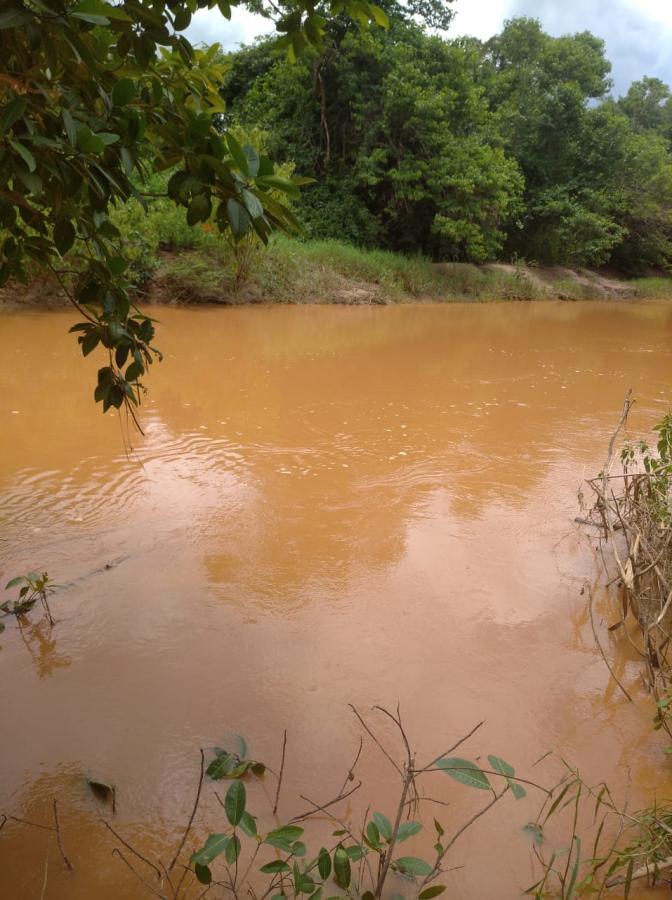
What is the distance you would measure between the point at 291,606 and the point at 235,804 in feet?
4.80

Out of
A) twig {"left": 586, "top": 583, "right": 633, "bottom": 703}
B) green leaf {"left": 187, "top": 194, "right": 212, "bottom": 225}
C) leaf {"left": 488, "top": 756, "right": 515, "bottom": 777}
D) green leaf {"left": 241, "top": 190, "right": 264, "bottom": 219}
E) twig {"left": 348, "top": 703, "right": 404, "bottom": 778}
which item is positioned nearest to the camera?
green leaf {"left": 241, "top": 190, "right": 264, "bottom": 219}

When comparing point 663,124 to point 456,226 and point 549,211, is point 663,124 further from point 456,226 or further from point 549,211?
point 456,226

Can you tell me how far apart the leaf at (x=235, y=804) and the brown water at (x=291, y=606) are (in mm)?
513

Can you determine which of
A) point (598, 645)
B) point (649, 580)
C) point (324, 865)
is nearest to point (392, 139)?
point (649, 580)

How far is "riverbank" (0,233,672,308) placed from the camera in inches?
456

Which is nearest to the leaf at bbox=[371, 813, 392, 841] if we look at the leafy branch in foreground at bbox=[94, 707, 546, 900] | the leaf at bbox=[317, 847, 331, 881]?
the leafy branch in foreground at bbox=[94, 707, 546, 900]

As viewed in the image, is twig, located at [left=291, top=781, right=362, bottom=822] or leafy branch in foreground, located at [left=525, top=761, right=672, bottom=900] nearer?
leafy branch in foreground, located at [left=525, top=761, right=672, bottom=900]

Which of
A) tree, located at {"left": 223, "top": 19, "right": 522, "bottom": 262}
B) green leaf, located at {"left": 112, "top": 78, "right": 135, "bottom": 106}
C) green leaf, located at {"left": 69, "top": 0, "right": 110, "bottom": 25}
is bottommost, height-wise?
green leaf, located at {"left": 112, "top": 78, "right": 135, "bottom": 106}

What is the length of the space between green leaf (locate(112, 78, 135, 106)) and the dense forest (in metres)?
13.5

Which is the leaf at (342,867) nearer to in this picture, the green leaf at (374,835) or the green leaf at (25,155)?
the green leaf at (374,835)

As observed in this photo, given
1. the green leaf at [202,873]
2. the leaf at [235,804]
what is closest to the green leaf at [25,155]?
the leaf at [235,804]

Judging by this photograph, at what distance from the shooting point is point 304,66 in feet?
54.4

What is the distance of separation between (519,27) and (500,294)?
1192 cm

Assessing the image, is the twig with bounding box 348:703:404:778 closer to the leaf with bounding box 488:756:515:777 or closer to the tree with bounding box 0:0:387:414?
the leaf with bounding box 488:756:515:777
